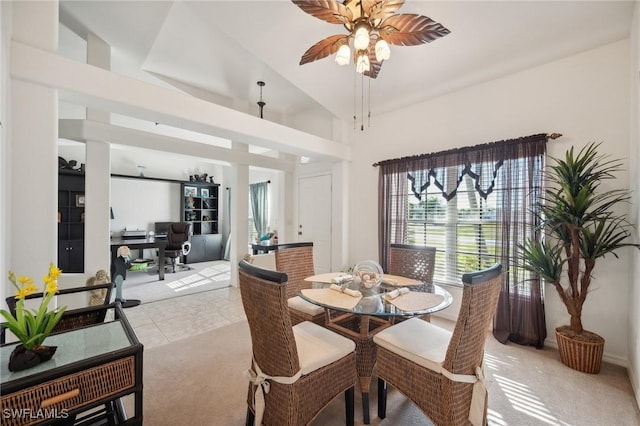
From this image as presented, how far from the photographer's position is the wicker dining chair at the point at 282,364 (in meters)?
1.32

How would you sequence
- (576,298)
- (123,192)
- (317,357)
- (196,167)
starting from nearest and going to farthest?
(317,357) < (576,298) < (123,192) < (196,167)

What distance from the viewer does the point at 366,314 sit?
5.33 feet

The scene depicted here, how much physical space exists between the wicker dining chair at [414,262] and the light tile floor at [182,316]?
80.4 inches

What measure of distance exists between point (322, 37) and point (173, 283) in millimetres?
4796

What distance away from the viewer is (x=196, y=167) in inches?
297

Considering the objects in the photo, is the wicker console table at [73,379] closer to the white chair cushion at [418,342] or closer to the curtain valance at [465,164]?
the white chair cushion at [418,342]

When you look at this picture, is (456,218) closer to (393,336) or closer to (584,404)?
(584,404)

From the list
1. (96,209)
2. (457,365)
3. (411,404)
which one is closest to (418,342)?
(457,365)

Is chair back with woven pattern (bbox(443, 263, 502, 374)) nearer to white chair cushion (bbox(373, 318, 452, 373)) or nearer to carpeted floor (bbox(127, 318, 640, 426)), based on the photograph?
white chair cushion (bbox(373, 318, 452, 373))

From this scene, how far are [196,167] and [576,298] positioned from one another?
793 centimetres

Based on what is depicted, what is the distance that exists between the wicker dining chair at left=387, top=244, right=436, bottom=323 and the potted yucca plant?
0.86 metres

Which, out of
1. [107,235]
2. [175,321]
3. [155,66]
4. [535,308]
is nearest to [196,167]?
[155,66]

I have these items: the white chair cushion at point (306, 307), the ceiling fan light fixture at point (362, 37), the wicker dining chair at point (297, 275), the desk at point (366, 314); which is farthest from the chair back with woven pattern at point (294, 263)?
the ceiling fan light fixture at point (362, 37)

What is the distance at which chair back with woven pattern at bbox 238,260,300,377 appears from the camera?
129cm
